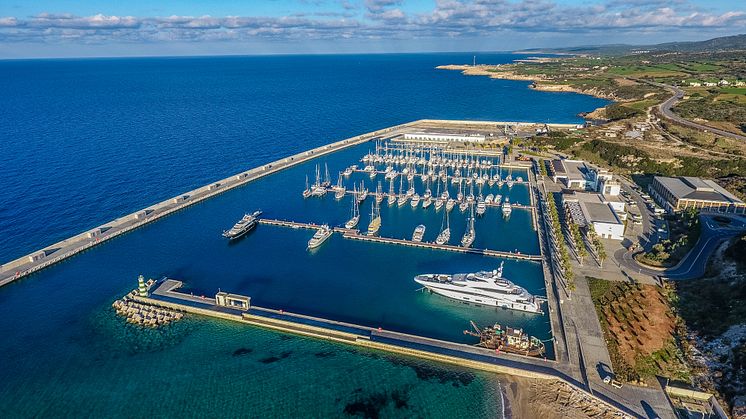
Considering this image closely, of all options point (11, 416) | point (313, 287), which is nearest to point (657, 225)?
point (313, 287)

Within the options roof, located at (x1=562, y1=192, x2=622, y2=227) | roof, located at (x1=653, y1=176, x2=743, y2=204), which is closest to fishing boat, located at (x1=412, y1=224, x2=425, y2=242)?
roof, located at (x1=562, y1=192, x2=622, y2=227)

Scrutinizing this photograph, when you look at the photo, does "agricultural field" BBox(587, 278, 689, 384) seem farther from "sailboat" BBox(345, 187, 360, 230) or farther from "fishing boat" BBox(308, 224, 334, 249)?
"fishing boat" BBox(308, 224, 334, 249)

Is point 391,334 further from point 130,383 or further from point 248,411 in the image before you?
point 130,383

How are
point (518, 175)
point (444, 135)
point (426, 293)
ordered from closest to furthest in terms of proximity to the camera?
1. point (426, 293)
2. point (518, 175)
3. point (444, 135)

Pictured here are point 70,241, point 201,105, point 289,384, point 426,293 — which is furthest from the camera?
point 201,105

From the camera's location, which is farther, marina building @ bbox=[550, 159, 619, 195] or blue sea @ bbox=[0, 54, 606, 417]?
marina building @ bbox=[550, 159, 619, 195]

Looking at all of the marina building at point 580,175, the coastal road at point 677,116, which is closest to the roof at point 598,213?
the marina building at point 580,175
